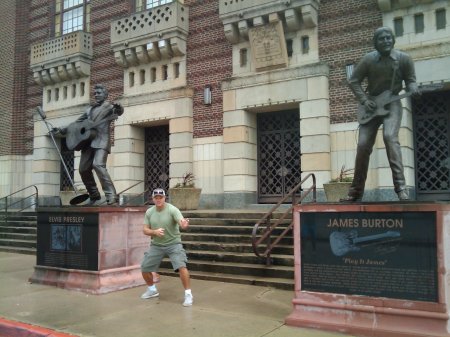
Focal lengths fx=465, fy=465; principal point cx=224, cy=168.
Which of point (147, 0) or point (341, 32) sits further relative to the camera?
point (147, 0)

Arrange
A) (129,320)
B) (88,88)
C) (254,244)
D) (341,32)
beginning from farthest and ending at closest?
1. (88,88)
2. (341,32)
3. (254,244)
4. (129,320)

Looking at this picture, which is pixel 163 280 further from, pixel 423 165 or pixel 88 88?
pixel 88 88

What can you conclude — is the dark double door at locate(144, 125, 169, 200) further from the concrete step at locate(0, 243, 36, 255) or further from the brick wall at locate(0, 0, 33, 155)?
the brick wall at locate(0, 0, 33, 155)

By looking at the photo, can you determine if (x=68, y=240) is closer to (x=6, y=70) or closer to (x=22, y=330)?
(x=22, y=330)

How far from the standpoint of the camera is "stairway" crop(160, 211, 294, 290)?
8453 mm

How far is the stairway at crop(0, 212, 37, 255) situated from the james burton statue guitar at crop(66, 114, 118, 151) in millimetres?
5496

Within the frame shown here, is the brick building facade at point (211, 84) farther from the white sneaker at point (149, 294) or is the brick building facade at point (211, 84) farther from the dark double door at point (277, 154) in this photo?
the white sneaker at point (149, 294)

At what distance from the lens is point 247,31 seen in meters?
14.2

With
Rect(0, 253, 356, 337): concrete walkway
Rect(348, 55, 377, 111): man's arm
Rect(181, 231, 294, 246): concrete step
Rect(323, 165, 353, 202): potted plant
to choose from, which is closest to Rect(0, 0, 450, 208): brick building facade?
Rect(323, 165, 353, 202): potted plant

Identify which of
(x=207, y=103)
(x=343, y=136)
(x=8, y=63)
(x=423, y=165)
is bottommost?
(x=423, y=165)

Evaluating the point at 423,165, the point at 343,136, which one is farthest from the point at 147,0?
the point at 423,165

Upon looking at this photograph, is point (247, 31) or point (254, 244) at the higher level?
point (247, 31)

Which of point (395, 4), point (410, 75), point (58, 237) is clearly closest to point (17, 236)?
point (58, 237)

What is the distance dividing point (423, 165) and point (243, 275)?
20.8ft
